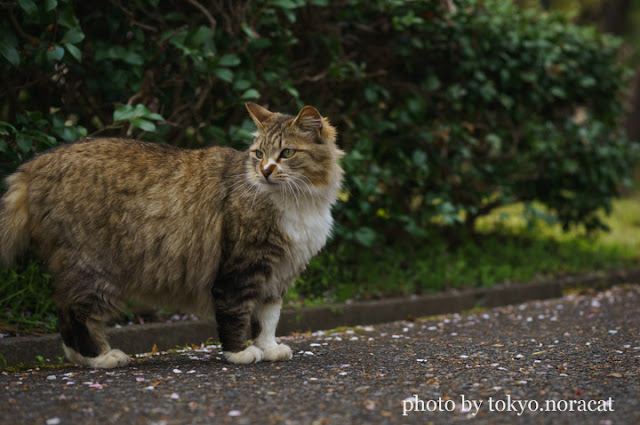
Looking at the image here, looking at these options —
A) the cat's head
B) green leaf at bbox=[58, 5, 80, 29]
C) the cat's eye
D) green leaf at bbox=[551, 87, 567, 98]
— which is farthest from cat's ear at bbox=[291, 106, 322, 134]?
green leaf at bbox=[551, 87, 567, 98]

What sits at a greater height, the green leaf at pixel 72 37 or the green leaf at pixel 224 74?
the green leaf at pixel 72 37

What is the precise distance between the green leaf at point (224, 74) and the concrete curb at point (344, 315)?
181cm

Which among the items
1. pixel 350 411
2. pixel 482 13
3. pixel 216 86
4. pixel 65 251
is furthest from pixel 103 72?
pixel 482 13

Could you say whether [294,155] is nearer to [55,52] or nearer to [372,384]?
[372,384]

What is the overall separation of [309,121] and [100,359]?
191 centimetres

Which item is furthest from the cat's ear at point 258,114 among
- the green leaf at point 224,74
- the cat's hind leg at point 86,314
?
the cat's hind leg at point 86,314

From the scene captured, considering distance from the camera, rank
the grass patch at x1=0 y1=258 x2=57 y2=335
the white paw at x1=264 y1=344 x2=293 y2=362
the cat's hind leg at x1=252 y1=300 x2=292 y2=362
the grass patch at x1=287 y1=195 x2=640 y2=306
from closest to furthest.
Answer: the white paw at x1=264 y1=344 x2=293 y2=362 < the cat's hind leg at x1=252 y1=300 x2=292 y2=362 < the grass patch at x1=0 y1=258 x2=57 y2=335 < the grass patch at x1=287 y1=195 x2=640 y2=306

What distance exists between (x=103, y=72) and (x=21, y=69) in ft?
1.87

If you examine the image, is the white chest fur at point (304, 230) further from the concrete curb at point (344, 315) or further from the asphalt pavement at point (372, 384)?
the concrete curb at point (344, 315)

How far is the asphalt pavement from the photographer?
2902 mm

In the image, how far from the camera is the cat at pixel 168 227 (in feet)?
12.8

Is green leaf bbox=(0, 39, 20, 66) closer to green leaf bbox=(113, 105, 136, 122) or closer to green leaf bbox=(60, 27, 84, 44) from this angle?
green leaf bbox=(60, 27, 84, 44)

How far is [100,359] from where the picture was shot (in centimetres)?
389

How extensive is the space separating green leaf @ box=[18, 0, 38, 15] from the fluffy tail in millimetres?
989
